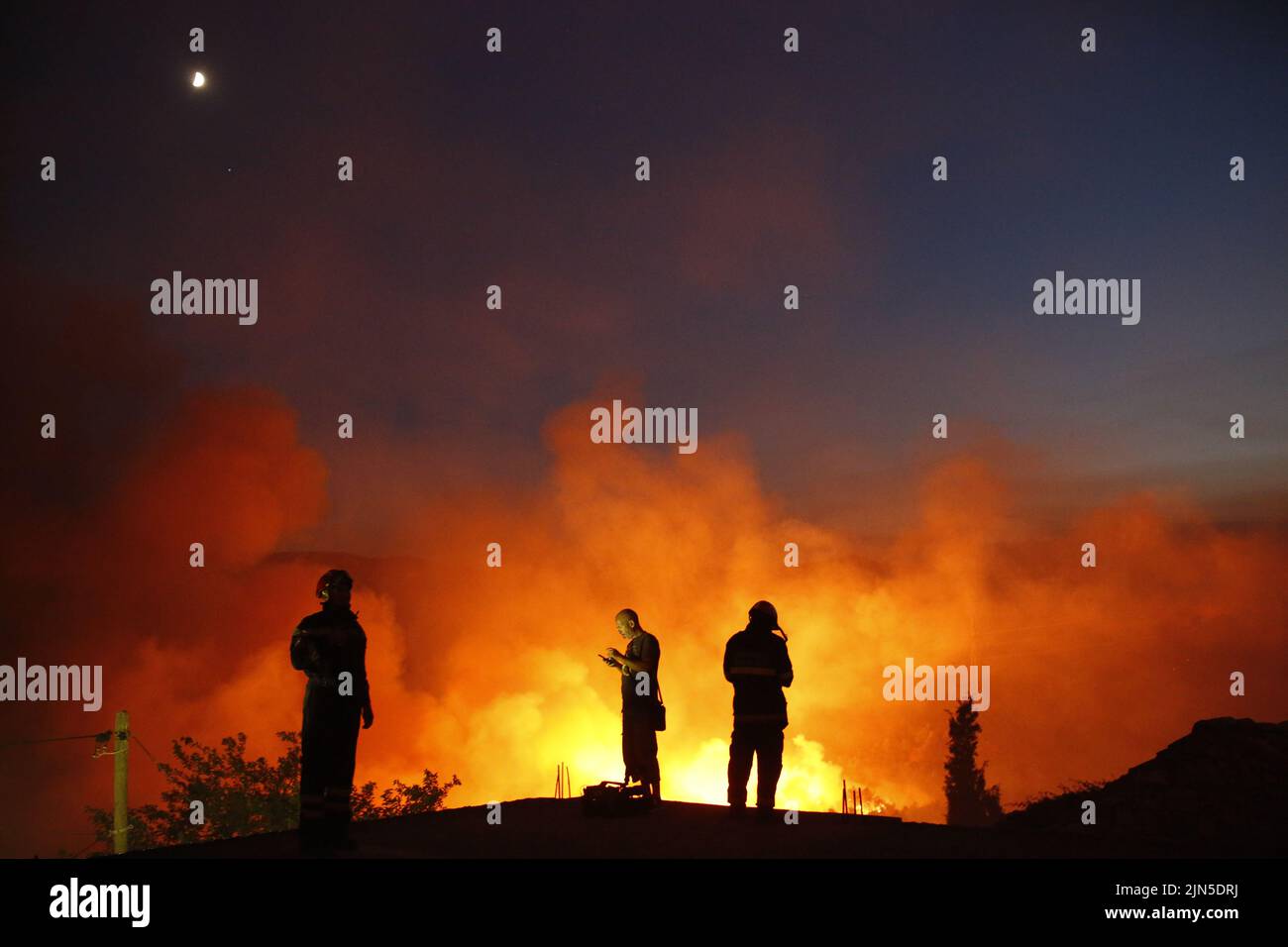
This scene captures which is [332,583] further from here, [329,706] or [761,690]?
[761,690]

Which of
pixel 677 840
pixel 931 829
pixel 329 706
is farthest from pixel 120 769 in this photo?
pixel 931 829

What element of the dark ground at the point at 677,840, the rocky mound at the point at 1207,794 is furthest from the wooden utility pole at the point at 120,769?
the rocky mound at the point at 1207,794

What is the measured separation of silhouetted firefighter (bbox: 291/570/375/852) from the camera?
1149cm

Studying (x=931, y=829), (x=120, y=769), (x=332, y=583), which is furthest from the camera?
(x=120, y=769)

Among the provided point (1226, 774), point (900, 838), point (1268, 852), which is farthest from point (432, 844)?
point (1226, 774)

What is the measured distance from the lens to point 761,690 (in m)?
14.5

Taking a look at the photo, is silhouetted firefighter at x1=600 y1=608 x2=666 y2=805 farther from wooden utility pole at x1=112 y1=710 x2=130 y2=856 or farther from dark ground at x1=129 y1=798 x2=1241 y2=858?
wooden utility pole at x1=112 y1=710 x2=130 y2=856

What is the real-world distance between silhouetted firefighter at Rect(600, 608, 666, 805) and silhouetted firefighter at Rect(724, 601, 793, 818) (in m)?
1.54

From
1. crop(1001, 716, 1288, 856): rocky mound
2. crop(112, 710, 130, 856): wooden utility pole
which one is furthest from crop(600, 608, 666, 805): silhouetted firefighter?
crop(112, 710, 130, 856): wooden utility pole

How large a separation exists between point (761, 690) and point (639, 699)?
219 cm
